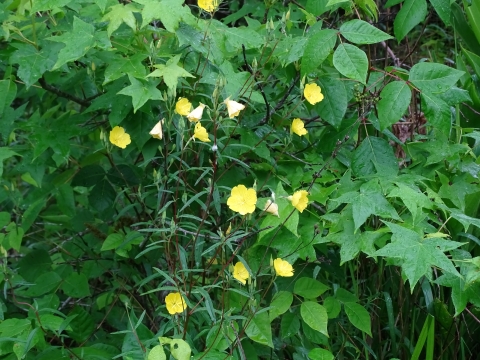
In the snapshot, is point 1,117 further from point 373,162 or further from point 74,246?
point 373,162

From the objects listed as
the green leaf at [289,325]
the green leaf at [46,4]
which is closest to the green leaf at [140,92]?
the green leaf at [46,4]

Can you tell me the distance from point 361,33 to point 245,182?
58 cm

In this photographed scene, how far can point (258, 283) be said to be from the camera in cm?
202

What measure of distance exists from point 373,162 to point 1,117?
3.85 ft

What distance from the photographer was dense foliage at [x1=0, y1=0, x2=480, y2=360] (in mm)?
1604

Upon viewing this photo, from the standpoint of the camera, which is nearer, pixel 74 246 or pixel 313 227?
pixel 313 227

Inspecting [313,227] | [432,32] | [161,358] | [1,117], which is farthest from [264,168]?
[432,32]

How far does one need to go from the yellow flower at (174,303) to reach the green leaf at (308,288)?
1.21 feet

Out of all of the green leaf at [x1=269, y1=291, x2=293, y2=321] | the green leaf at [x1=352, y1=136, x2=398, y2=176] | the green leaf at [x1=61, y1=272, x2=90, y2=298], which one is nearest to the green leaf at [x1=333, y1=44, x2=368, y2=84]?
the green leaf at [x1=352, y1=136, x2=398, y2=176]

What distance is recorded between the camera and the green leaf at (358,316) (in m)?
1.81

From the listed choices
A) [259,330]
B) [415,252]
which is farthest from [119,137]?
[415,252]

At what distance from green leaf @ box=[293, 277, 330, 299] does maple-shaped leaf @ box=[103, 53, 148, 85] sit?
2.37ft

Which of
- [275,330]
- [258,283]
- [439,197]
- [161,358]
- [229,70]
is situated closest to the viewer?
[161,358]

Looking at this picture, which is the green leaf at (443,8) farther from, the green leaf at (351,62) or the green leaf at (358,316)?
the green leaf at (358,316)
